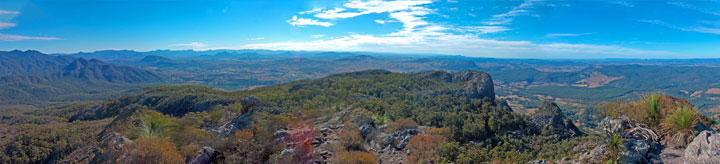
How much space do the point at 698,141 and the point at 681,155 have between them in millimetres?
656

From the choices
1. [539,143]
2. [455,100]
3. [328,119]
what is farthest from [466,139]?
[455,100]

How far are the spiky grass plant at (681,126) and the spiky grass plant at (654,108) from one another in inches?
24.8

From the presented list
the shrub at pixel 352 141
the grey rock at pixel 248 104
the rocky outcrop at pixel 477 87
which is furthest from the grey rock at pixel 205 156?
the rocky outcrop at pixel 477 87

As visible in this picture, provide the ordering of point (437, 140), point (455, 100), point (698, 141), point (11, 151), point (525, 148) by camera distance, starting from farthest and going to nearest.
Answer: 1. point (11, 151)
2. point (455, 100)
3. point (525, 148)
4. point (437, 140)
5. point (698, 141)

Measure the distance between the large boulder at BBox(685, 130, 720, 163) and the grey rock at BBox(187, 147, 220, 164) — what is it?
52.5 feet

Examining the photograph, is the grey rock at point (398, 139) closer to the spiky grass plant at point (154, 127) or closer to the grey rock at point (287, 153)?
the grey rock at point (287, 153)

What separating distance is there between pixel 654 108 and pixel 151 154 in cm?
1812

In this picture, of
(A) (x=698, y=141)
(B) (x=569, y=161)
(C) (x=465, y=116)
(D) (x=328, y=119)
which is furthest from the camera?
(C) (x=465, y=116)

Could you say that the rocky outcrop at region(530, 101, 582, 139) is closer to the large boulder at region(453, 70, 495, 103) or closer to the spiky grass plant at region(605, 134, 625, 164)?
the large boulder at region(453, 70, 495, 103)

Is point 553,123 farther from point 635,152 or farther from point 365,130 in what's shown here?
point 365,130

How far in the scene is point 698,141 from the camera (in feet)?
28.1

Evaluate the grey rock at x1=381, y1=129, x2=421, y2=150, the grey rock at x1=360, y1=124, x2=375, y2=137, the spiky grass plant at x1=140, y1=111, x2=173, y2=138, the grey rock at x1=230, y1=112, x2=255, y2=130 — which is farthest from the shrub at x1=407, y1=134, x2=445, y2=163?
the spiky grass plant at x1=140, y1=111, x2=173, y2=138

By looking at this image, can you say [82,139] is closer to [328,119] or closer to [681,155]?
[328,119]

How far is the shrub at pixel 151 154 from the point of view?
31.4 ft
